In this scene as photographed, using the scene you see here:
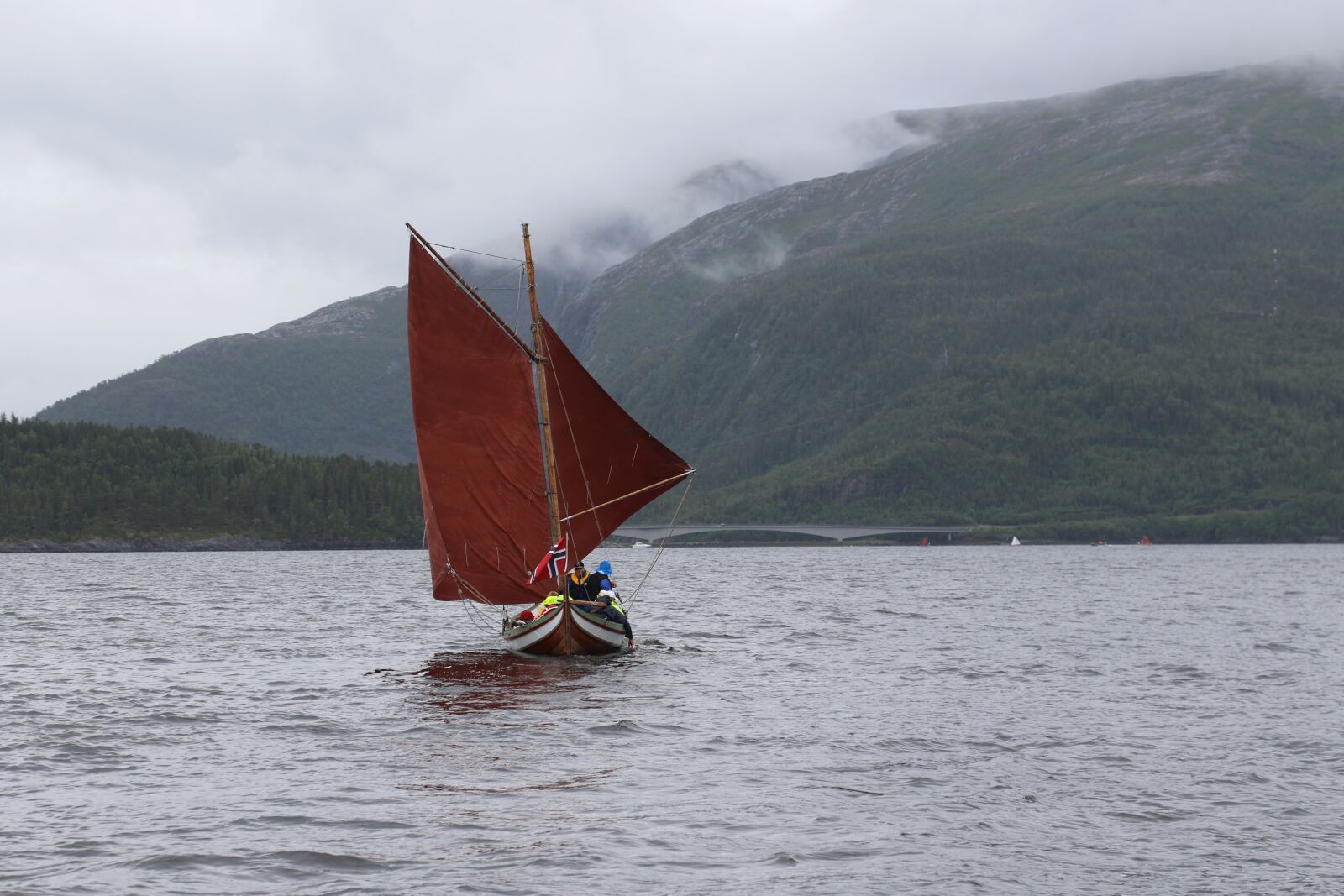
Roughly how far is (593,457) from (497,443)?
332cm

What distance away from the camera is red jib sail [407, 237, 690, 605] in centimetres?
4878

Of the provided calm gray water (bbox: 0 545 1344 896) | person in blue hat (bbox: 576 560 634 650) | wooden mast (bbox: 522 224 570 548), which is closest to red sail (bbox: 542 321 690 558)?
wooden mast (bbox: 522 224 570 548)

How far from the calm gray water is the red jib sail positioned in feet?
13.9

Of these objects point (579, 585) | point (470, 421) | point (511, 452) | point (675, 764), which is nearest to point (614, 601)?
point (579, 585)

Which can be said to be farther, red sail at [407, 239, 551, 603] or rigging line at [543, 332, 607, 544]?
rigging line at [543, 332, 607, 544]

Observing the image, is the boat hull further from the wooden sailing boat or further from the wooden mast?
the wooden mast

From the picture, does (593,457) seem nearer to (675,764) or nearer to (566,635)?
(566,635)

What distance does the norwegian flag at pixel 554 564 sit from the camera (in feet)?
161

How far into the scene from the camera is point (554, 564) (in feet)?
162

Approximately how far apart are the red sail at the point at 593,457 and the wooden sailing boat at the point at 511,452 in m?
0.04

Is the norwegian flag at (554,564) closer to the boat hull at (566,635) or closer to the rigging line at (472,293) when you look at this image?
the boat hull at (566,635)

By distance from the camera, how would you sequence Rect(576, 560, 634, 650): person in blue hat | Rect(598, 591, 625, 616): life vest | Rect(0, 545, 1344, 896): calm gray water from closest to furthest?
Rect(0, 545, 1344, 896): calm gray water, Rect(576, 560, 634, 650): person in blue hat, Rect(598, 591, 625, 616): life vest

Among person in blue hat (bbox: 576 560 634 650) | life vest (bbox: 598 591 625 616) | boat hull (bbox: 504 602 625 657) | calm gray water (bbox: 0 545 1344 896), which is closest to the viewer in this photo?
calm gray water (bbox: 0 545 1344 896)

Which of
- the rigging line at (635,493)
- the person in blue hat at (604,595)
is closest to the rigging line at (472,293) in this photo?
the rigging line at (635,493)
